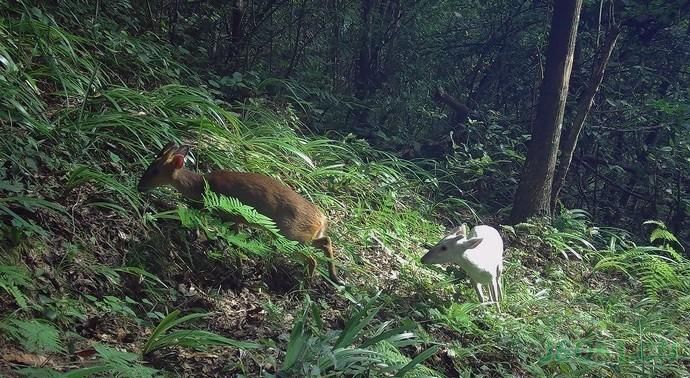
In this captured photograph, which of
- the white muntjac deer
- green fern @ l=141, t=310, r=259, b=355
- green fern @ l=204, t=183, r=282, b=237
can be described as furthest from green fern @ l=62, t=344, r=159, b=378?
the white muntjac deer

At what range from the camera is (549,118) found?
7969 mm

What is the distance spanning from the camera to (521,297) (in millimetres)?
6016

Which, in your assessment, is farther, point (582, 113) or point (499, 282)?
point (582, 113)

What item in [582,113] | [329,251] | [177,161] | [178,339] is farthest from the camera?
→ [582,113]

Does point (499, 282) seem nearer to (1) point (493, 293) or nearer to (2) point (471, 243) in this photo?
(1) point (493, 293)

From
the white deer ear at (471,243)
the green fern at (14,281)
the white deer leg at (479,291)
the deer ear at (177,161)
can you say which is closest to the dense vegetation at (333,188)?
the green fern at (14,281)

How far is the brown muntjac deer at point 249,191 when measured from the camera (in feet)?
16.4

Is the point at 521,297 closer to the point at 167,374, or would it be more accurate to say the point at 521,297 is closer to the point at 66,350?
the point at 167,374

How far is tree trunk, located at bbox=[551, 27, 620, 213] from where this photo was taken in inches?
321

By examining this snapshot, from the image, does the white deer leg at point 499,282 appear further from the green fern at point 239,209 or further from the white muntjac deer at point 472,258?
the green fern at point 239,209

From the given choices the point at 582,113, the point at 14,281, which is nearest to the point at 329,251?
the point at 14,281

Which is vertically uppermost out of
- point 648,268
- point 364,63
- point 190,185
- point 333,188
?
point 364,63

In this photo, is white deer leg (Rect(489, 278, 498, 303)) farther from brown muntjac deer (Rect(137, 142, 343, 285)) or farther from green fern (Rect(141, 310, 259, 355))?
green fern (Rect(141, 310, 259, 355))

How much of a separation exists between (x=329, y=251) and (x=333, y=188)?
165cm
